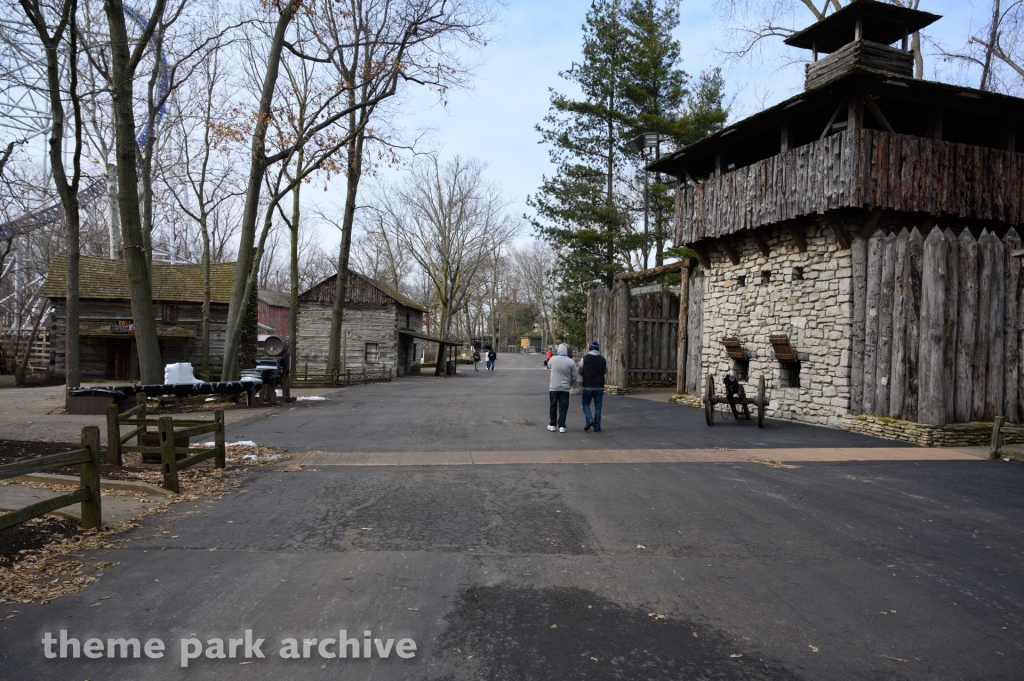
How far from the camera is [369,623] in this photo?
4.34 meters

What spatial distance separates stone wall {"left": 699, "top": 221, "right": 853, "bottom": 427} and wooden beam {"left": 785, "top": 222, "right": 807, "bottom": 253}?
0.12m

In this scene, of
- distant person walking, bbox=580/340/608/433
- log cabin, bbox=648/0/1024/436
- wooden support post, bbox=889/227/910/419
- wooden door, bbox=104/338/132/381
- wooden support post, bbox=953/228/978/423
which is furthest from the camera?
wooden door, bbox=104/338/132/381

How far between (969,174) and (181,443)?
1625cm

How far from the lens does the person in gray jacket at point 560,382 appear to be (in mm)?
13570

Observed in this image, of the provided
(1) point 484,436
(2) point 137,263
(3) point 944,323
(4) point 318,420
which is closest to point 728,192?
(3) point 944,323

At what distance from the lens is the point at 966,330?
12.5 meters

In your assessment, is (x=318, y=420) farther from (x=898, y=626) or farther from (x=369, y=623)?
(x=898, y=626)

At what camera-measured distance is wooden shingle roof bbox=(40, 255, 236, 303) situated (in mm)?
32500

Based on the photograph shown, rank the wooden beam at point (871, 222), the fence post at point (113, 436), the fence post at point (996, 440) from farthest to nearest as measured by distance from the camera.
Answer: the wooden beam at point (871, 222) < the fence post at point (996, 440) < the fence post at point (113, 436)

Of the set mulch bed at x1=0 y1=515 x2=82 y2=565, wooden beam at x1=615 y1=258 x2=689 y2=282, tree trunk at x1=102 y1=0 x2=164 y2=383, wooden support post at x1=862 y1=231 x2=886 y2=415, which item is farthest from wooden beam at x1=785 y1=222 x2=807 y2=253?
tree trunk at x1=102 y1=0 x2=164 y2=383

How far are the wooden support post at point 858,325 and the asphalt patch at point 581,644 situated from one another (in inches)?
449

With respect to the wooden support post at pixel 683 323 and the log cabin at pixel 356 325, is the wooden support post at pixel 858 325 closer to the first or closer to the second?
the wooden support post at pixel 683 323

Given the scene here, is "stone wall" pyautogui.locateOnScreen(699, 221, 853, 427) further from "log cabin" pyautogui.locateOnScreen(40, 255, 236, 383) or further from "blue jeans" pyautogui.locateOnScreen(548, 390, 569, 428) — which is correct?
"log cabin" pyautogui.locateOnScreen(40, 255, 236, 383)

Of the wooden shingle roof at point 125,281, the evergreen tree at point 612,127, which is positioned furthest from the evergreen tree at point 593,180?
the wooden shingle roof at point 125,281
